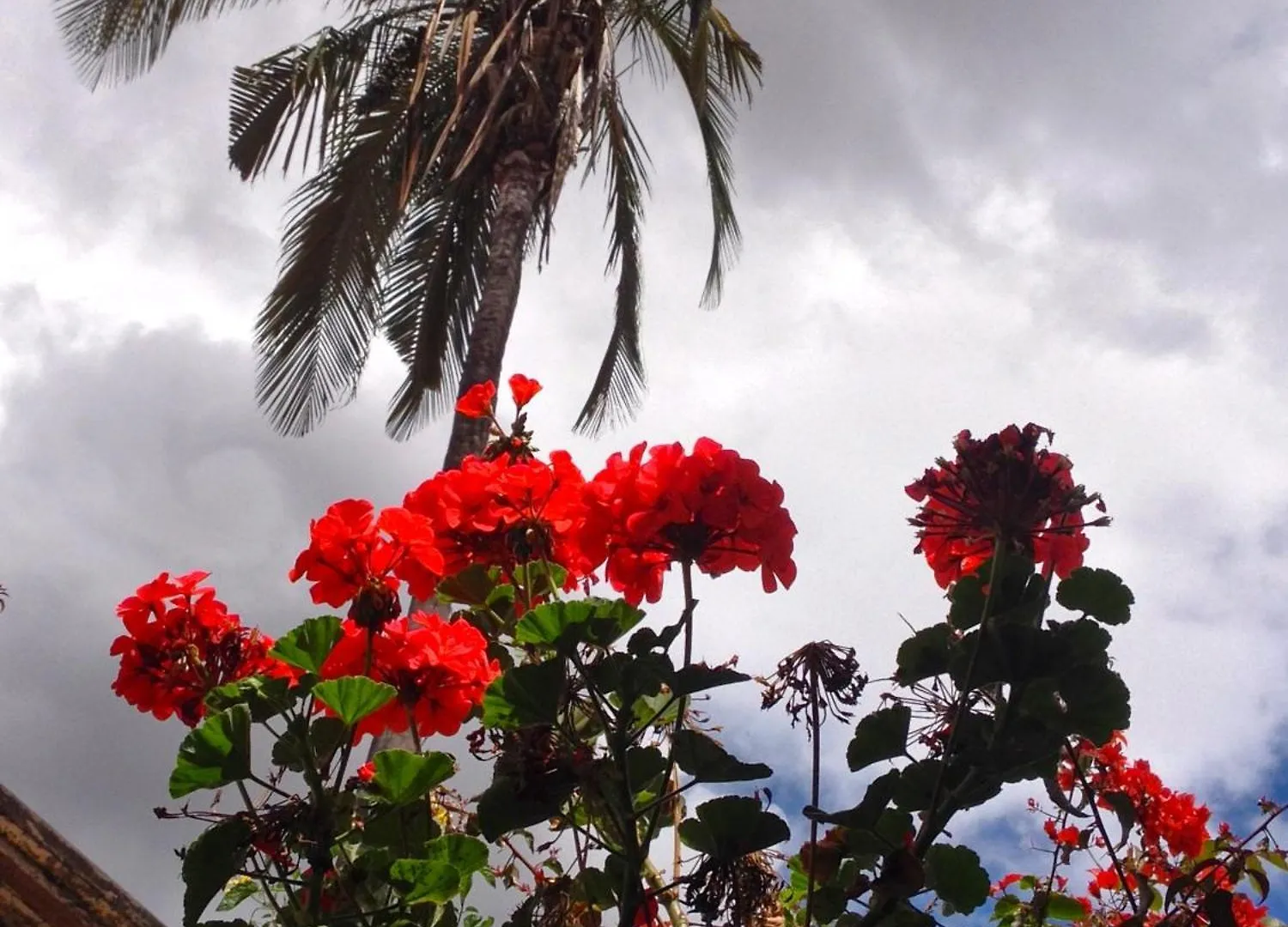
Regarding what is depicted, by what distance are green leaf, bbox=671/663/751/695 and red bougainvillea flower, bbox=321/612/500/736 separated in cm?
26

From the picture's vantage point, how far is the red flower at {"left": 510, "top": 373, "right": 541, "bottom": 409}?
4.58ft

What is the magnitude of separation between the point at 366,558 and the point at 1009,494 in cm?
67

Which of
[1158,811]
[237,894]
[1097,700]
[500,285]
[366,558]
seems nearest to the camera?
[1097,700]

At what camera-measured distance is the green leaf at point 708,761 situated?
3.02 ft

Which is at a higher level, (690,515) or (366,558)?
(690,515)

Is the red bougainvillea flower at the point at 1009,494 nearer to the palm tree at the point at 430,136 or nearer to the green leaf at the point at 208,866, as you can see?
the green leaf at the point at 208,866

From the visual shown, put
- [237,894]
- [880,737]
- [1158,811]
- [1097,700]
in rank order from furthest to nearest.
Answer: [1158,811], [237,894], [880,737], [1097,700]

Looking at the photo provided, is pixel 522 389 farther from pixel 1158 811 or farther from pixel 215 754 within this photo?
pixel 1158 811

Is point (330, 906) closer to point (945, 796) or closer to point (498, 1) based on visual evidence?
point (945, 796)

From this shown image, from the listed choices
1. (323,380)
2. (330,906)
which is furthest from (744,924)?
(323,380)

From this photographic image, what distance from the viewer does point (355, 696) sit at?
942 millimetres

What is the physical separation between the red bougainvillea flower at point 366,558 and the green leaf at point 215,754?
0.61 ft

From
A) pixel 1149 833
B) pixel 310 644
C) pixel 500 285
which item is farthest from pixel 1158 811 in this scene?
pixel 500 285

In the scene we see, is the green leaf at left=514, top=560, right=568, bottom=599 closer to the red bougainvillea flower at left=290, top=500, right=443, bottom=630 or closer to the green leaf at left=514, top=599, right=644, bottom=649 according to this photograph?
the red bougainvillea flower at left=290, top=500, right=443, bottom=630
